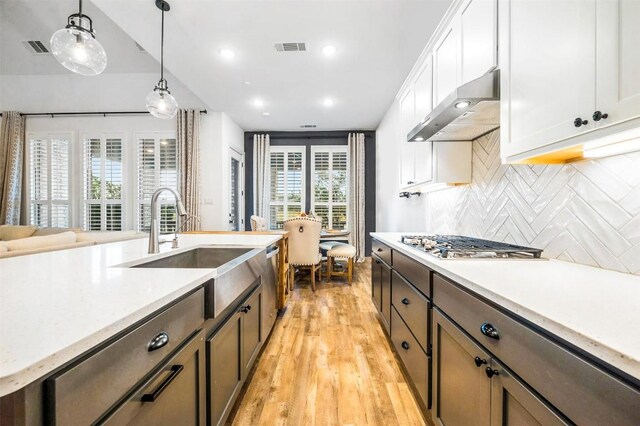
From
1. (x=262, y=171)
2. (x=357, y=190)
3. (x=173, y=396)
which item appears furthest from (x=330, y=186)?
(x=173, y=396)

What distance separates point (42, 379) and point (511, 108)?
1726 mm

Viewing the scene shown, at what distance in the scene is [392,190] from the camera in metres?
4.41

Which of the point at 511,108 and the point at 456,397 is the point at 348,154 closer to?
the point at 511,108

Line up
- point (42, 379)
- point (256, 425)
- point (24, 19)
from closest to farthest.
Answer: point (42, 379)
point (256, 425)
point (24, 19)

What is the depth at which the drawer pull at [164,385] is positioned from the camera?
0.68 metres

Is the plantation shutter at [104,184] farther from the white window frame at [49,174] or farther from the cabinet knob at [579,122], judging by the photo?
the cabinet knob at [579,122]

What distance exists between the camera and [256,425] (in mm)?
1383

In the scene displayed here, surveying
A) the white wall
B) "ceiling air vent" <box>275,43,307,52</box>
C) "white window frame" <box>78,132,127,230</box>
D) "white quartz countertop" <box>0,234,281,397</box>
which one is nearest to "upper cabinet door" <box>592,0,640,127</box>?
"white quartz countertop" <box>0,234,281,397</box>

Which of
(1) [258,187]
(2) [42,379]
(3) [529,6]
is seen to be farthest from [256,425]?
(1) [258,187]

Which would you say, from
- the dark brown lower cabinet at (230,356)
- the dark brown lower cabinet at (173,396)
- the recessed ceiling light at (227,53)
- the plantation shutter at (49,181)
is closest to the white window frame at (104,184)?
the plantation shutter at (49,181)

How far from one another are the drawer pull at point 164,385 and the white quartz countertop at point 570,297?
3.27 feet

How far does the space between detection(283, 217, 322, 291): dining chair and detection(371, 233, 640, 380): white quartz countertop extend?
2.46 metres

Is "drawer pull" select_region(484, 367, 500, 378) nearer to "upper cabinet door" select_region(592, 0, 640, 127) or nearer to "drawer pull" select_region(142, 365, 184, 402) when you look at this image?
"upper cabinet door" select_region(592, 0, 640, 127)

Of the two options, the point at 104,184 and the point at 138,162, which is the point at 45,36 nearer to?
the point at 138,162
